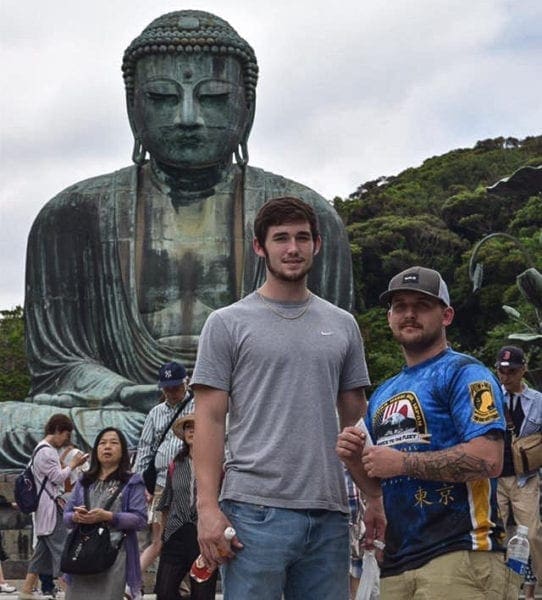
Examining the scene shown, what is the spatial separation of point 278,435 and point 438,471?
1.39 feet

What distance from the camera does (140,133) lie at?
41.5 feet

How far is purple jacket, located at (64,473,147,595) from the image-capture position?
5.95 metres

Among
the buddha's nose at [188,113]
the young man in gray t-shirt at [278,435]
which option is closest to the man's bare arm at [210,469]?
the young man in gray t-shirt at [278,435]

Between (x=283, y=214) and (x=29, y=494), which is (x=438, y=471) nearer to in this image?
(x=283, y=214)

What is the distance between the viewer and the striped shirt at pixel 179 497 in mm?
5934

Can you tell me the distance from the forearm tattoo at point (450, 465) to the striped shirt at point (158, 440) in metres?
3.12

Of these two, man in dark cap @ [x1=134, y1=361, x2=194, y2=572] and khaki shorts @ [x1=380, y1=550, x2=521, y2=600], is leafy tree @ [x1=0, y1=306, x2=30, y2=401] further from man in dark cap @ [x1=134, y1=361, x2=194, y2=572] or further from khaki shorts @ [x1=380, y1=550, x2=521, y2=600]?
khaki shorts @ [x1=380, y1=550, x2=521, y2=600]

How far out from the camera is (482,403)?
3621 millimetres

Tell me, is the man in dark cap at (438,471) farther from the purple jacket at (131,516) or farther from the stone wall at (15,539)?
the stone wall at (15,539)

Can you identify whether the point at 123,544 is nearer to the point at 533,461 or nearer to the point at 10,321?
the point at 533,461

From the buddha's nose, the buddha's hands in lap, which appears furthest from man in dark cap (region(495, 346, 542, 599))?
the buddha's nose

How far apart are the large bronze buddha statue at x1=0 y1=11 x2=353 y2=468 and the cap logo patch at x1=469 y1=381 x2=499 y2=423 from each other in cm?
841

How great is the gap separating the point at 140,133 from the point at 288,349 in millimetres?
9235

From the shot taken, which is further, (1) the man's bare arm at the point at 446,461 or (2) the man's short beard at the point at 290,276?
(2) the man's short beard at the point at 290,276
